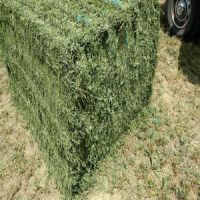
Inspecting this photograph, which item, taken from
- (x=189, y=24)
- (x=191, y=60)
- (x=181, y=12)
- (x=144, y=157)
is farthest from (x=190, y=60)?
(x=144, y=157)

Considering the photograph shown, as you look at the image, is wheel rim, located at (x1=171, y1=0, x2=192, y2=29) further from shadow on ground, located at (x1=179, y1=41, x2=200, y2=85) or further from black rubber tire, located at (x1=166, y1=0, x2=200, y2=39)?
shadow on ground, located at (x1=179, y1=41, x2=200, y2=85)

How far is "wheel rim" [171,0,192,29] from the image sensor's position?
6.21 m

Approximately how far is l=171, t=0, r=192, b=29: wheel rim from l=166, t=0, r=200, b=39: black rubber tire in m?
0.06

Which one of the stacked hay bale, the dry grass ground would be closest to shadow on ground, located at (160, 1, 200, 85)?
the dry grass ground

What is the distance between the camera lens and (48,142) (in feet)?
14.0

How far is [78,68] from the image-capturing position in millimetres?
3184

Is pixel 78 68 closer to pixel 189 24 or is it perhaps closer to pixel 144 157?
pixel 144 157

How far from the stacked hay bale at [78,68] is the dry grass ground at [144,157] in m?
0.24

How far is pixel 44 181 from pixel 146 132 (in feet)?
5.35

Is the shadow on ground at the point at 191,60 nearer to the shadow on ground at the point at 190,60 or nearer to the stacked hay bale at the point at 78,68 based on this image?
the shadow on ground at the point at 190,60

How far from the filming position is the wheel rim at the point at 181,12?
6215 millimetres

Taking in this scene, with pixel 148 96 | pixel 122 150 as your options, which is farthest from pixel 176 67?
pixel 122 150

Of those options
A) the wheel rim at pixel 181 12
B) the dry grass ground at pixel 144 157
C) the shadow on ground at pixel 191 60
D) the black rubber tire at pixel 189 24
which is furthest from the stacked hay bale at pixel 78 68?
the wheel rim at pixel 181 12

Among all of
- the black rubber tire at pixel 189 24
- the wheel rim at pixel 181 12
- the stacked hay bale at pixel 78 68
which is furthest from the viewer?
the wheel rim at pixel 181 12
